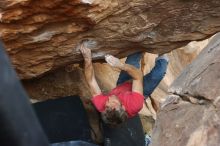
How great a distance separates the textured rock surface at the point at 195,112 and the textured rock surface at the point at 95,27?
1.12m

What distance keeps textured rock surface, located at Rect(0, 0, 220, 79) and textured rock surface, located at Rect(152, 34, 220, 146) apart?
3.66 feet

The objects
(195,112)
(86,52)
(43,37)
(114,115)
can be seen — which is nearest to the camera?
(195,112)

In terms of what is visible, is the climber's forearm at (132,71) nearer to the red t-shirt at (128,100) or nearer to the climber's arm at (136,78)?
the climber's arm at (136,78)

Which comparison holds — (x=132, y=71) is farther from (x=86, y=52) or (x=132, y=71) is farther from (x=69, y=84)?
(x=69, y=84)

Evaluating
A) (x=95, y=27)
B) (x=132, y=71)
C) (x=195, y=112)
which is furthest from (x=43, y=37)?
(x=195, y=112)

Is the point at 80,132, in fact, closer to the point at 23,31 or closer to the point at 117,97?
the point at 117,97

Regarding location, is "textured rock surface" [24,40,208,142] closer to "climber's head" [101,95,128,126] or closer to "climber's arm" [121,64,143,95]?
"climber's head" [101,95,128,126]

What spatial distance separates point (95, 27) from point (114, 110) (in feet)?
2.80

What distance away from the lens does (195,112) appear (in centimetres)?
260

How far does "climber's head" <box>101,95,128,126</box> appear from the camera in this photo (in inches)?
167

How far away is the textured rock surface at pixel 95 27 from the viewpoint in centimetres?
360

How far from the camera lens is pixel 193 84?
2.83 metres

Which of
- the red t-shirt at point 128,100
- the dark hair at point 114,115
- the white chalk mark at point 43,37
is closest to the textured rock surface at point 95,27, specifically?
the white chalk mark at point 43,37

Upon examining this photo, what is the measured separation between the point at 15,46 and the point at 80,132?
65.4 inches
